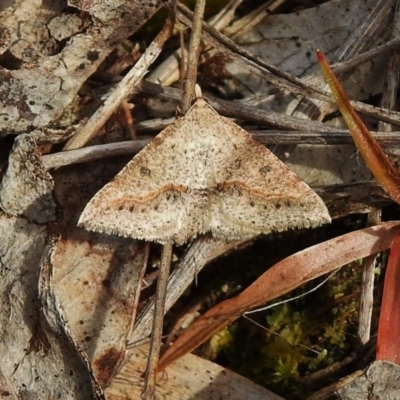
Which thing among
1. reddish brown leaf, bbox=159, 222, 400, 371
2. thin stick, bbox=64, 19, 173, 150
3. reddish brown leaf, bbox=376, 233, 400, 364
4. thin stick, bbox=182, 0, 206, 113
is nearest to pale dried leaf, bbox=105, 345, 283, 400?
reddish brown leaf, bbox=159, 222, 400, 371

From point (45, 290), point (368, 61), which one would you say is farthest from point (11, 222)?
point (368, 61)

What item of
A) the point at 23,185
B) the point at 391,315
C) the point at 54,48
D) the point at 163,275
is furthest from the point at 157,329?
the point at 54,48

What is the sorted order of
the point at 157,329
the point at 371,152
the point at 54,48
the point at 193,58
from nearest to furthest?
the point at 157,329, the point at 371,152, the point at 193,58, the point at 54,48

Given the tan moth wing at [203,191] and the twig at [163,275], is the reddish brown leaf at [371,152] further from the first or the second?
the twig at [163,275]

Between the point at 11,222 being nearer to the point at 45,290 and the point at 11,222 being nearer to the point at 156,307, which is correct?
the point at 45,290

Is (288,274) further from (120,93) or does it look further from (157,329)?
(120,93)

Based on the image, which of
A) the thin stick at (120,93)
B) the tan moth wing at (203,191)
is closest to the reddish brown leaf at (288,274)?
the tan moth wing at (203,191)

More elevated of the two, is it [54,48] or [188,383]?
[54,48]
